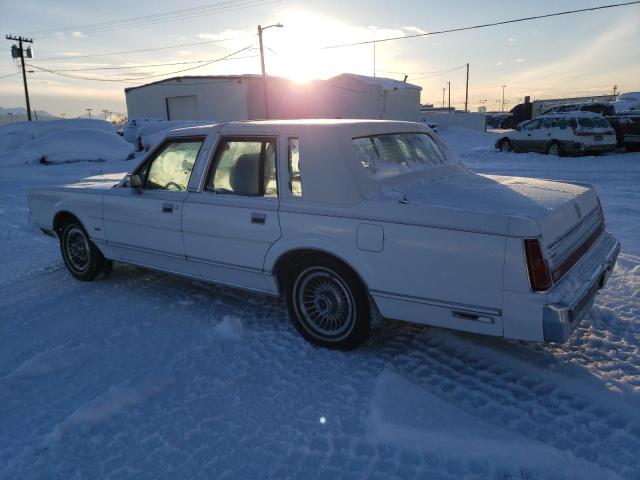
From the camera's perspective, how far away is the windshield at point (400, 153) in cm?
369

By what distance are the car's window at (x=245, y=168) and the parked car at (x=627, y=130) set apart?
1777 cm

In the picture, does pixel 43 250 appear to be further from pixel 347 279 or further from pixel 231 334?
pixel 347 279

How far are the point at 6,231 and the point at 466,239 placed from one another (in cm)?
770

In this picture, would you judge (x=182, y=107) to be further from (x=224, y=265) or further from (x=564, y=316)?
(x=564, y=316)

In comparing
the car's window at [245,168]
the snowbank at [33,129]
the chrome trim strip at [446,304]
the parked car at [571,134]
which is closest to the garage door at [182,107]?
the snowbank at [33,129]

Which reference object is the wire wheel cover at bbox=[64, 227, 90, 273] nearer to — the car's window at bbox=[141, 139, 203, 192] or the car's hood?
the car's window at bbox=[141, 139, 203, 192]

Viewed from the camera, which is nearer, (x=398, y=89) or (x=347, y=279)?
(x=347, y=279)

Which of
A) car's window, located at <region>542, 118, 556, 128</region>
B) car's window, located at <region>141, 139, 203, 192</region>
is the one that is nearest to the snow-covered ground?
car's window, located at <region>141, 139, 203, 192</region>

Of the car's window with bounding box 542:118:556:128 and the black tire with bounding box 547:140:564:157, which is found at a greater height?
the car's window with bounding box 542:118:556:128

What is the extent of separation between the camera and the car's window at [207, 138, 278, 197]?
3885 millimetres

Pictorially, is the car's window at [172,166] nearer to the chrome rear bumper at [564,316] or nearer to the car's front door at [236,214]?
the car's front door at [236,214]

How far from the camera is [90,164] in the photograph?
58.5 ft

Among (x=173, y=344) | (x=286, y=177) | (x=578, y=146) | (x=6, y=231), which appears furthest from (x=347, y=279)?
(x=578, y=146)

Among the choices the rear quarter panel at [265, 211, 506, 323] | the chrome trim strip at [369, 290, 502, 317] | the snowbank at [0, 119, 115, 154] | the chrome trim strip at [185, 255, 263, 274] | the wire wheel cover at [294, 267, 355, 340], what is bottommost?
the wire wheel cover at [294, 267, 355, 340]
